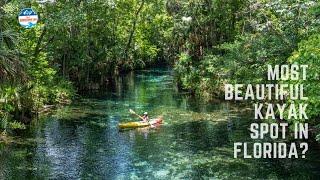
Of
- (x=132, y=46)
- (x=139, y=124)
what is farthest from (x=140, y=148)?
(x=132, y=46)

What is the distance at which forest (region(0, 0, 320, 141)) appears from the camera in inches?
805

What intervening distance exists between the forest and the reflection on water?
6.30ft

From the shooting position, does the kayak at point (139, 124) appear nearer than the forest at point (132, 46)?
No

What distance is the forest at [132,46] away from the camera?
20453 mm

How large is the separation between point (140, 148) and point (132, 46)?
137ft

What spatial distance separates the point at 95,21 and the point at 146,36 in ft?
91.2

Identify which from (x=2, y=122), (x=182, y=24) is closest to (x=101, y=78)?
(x=182, y=24)

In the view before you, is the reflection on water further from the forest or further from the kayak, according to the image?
the forest

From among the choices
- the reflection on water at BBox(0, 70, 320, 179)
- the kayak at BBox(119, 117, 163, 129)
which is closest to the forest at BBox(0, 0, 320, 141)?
the reflection on water at BBox(0, 70, 320, 179)

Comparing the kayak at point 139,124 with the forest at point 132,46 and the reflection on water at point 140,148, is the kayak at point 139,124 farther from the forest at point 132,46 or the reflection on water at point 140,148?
the forest at point 132,46

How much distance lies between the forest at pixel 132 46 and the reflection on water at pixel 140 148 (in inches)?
75.6

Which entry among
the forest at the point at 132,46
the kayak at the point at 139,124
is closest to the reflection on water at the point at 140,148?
the kayak at the point at 139,124

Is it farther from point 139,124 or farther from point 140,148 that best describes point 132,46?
point 140,148

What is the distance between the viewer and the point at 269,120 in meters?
29.8
